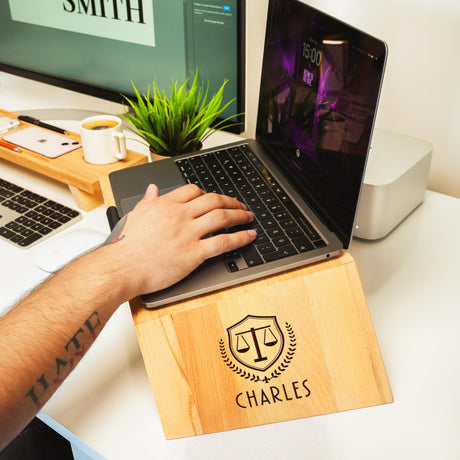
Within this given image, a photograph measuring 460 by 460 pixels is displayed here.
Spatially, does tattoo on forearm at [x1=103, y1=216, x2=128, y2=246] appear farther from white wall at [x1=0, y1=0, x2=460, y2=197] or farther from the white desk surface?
white wall at [x1=0, y1=0, x2=460, y2=197]

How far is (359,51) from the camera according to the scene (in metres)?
0.52

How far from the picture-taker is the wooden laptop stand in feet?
1.71

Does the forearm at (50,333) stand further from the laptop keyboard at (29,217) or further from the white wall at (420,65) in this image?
the white wall at (420,65)

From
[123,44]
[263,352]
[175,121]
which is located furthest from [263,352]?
[123,44]

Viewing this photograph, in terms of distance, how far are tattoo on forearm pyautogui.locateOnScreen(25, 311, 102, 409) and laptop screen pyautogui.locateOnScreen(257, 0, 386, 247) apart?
1.02ft

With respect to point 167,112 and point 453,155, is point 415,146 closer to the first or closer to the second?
point 453,155

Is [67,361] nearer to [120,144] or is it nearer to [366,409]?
[366,409]

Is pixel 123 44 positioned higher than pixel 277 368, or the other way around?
pixel 123 44

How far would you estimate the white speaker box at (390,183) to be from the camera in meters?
0.74

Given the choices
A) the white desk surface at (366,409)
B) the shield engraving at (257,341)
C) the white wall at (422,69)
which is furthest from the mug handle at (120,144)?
the shield engraving at (257,341)

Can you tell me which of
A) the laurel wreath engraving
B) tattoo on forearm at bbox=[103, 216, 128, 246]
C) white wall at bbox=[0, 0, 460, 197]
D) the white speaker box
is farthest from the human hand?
white wall at bbox=[0, 0, 460, 197]

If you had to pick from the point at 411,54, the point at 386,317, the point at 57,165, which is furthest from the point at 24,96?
the point at 386,317

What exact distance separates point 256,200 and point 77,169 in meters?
0.41

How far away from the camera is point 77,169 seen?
3.02ft
